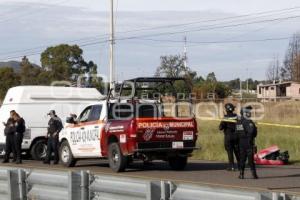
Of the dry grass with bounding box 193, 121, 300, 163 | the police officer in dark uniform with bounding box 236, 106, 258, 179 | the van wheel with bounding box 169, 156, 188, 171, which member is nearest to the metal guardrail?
the police officer in dark uniform with bounding box 236, 106, 258, 179

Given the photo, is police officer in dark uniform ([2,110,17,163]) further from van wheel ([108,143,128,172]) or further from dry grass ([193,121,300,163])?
dry grass ([193,121,300,163])

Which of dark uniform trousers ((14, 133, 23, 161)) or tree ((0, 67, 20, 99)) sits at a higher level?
tree ((0, 67, 20, 99))

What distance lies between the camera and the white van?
23406 mm

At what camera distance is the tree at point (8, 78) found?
264 feet

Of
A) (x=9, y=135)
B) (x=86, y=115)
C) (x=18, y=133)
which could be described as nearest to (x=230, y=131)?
(x=86, y=115)

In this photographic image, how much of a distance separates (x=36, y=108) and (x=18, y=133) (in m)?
2.00

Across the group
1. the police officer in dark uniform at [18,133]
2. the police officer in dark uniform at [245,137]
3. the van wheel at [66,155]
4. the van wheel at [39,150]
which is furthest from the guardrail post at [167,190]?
the van wheel at [39,150]

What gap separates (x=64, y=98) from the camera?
958 inches

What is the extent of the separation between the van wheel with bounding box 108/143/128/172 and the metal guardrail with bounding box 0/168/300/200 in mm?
7806

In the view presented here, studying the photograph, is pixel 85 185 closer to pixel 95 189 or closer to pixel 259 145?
pixel 95 189

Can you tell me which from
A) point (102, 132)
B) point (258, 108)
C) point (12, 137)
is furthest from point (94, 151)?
point (258, 108)

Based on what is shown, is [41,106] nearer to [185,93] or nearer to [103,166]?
[103,166]

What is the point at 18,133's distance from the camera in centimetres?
2173

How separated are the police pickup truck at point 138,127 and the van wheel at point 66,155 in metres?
0.41
